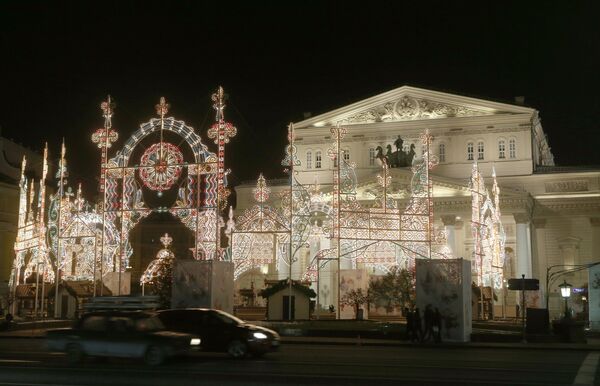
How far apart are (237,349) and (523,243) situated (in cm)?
4626

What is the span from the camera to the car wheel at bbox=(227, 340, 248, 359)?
872 inches

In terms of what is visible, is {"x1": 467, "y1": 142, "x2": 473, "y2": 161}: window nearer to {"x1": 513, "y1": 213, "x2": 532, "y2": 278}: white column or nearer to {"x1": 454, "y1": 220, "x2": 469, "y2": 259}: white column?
{"x1": 454, "y1": 220, "x2": 469, "y2": 259}: white column

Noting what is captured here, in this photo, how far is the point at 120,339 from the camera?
19.8 m

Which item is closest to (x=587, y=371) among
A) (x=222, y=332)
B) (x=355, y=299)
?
(x=222, y=332)

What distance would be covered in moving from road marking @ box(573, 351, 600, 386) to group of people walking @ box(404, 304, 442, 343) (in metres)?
6.67

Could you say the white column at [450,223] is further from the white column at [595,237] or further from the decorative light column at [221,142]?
the decorative light column at [221,142]

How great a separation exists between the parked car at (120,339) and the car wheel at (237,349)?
1733mm

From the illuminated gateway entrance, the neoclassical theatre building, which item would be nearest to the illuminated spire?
the illuminated gateway entrance

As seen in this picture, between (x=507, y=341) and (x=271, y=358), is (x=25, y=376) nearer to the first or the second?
(x=271, y=358)

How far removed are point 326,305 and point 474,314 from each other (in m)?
17.4

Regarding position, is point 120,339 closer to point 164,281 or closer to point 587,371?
point 587,371

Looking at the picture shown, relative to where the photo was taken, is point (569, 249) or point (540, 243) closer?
point (569, 249)

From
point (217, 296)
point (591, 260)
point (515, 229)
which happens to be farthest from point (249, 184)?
point (217, 296)

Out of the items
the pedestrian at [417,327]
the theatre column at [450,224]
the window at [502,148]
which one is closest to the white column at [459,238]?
the theatre column at [450,224]
